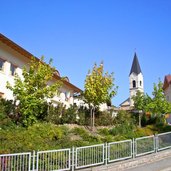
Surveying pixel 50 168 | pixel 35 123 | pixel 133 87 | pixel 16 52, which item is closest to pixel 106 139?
pixel 35 123

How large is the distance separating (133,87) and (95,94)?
56.6m

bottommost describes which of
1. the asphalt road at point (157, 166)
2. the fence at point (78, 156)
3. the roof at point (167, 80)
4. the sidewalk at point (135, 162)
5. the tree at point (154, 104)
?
the asphalt road at point (157, 166)

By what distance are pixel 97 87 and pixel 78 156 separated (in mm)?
12504

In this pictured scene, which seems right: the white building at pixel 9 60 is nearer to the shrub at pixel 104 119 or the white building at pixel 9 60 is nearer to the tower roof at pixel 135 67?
the shrub at pixel 104 119

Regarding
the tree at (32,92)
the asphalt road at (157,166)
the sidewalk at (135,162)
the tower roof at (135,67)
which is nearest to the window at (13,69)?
the tree at (32,92)

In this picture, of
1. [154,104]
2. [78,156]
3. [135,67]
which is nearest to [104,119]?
[154,104]

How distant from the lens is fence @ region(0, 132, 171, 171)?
941 centimetres

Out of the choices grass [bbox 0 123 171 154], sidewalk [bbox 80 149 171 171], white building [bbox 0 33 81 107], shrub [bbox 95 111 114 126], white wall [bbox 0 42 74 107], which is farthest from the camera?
shrub [bbox 95 111 114 126]

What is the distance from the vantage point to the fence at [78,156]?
941cm

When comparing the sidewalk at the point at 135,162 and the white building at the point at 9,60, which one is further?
the white building at the point at 9,60

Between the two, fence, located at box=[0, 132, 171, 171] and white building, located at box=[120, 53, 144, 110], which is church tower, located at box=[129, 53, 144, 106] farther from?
fence, located at box=[0, 132, 171, 171]

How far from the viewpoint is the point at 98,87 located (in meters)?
23.2

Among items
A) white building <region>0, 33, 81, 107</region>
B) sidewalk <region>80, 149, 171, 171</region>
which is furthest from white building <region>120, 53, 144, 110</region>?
sidewalk <region>80, 149, 171, 171</region>

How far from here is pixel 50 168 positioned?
1009cm
